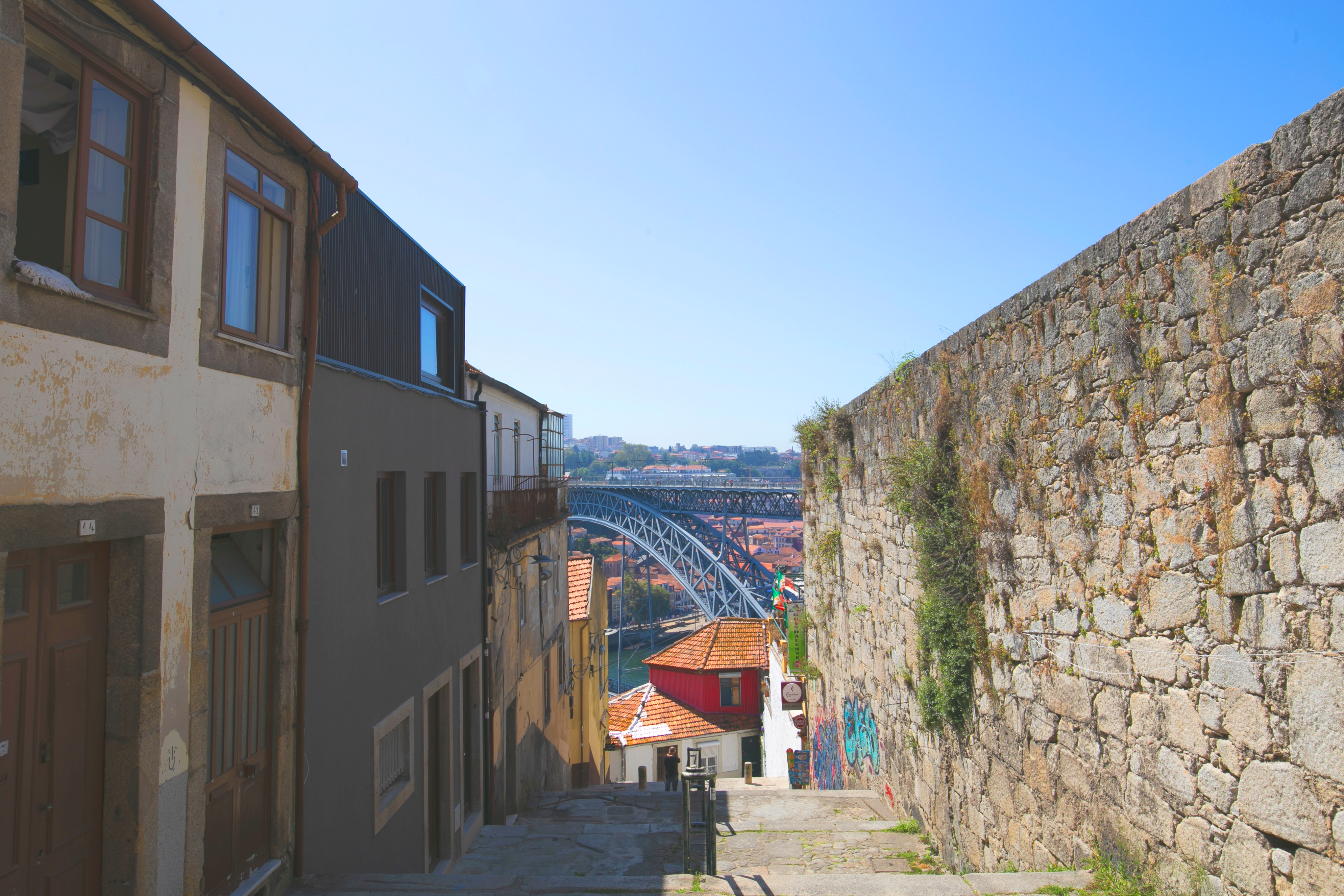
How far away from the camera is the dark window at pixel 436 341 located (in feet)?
26.5

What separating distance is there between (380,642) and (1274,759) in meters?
5.55

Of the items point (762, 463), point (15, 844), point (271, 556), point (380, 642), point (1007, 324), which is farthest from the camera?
point (762, 463)

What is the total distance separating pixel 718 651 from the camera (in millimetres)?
23906

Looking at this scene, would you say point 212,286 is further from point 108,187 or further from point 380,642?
point 380,642

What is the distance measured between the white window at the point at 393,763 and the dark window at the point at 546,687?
588 centimetres

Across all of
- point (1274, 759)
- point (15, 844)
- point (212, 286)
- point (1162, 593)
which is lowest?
point (15, 844)

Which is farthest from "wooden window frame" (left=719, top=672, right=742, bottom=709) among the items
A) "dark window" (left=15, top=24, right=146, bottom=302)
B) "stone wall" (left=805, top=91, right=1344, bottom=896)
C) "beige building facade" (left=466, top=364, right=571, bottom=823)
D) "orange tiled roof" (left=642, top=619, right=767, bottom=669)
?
"dark window" (left=15, top=24, right=146, bottom=302)

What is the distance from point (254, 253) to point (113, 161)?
1.09 metres

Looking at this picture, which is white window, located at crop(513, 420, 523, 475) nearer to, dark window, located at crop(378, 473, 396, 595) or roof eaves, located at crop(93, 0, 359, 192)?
dark window, located at crop(378, 473, 396, 595)

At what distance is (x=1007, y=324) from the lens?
15.9 feet

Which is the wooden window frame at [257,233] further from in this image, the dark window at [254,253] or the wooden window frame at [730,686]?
the wooden window frame at [730,686]

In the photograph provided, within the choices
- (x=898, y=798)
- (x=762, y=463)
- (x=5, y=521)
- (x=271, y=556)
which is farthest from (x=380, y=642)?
(x=762, y=463)

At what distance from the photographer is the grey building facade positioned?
16.7ft

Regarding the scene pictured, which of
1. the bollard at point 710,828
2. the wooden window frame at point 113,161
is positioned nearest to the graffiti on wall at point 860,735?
the bollard at point 710,828
